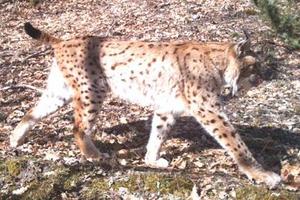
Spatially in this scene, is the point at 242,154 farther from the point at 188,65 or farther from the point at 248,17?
the point at 248,17

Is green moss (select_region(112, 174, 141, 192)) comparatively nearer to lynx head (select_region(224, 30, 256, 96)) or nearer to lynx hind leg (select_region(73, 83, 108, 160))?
lynx hind leg (select_region(73, 83, 108, 160))

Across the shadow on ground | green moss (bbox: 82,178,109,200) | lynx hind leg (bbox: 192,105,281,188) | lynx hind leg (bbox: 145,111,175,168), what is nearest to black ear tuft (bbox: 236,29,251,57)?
lynx hind leg (bbox: 192,105,281,188)

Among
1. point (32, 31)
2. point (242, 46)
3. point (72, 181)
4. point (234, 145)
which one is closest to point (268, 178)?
point (234, 145)

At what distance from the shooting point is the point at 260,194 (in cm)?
502

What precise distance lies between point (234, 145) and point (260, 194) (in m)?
0.79

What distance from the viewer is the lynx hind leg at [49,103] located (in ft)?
22.1

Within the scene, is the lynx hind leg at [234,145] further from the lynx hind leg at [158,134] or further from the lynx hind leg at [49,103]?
the lynx hind leg at [49,103]

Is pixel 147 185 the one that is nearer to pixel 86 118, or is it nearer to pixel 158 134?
pixel 158 134

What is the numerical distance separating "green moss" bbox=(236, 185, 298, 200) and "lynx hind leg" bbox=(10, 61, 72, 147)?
252 centimetres

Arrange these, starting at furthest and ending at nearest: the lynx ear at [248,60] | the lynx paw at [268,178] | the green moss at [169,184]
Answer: the lynx ear at [248,60]
the lynx paw at [268,178]
the green moss at [169,184]

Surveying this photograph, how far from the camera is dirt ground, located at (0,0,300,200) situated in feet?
17.2

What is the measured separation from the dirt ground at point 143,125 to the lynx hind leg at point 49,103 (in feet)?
0.53

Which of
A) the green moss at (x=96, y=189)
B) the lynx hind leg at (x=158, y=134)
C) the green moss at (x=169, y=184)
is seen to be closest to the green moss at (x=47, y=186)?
the green moss at (x=96, y=189)

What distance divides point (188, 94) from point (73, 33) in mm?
5504
